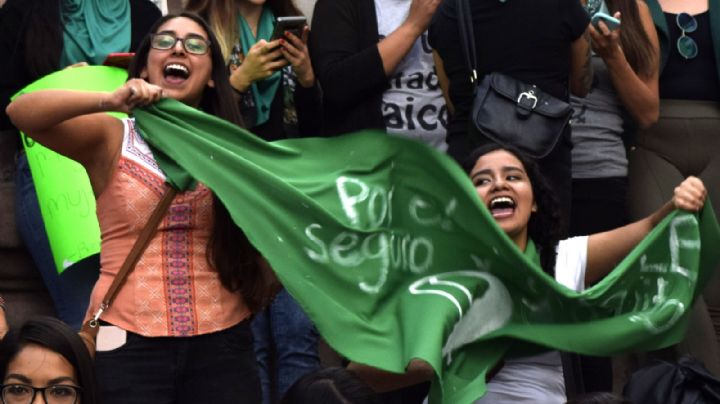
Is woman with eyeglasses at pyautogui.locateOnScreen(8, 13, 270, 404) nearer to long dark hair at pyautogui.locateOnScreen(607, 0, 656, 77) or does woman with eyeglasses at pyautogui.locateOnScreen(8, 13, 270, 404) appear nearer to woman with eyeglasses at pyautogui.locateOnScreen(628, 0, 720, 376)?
long dark hair at pyautogui.locateOnScreen(607, 0, 656, 77)

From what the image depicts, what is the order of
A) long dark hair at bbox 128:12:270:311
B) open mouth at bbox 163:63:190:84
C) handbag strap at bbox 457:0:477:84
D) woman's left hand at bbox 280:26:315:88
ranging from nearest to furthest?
1. long dark hair at bbox 128:12:270:311
2. open mouth at bbox 163:63:190:84
3. handbag strap at bbox 457:0:477:84
4. woman's left hand at bbox 280:26:315:88

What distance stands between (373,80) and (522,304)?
6.18 feet

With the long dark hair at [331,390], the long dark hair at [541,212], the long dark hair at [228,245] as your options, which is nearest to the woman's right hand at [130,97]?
the long dark hair at [228,245]

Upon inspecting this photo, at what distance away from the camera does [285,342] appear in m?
7.23

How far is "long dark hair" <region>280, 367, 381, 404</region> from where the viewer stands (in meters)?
5.41

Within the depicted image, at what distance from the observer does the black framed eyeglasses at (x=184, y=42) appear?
6.07 meters

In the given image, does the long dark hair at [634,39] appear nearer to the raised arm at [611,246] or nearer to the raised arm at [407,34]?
the raised arm at [407,34]

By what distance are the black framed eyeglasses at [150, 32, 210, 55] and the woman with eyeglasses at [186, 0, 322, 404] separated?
1152 mm

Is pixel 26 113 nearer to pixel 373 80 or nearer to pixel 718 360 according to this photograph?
pixel 373 80

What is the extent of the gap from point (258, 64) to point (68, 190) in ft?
2.99

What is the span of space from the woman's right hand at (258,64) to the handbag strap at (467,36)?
0.75 meters

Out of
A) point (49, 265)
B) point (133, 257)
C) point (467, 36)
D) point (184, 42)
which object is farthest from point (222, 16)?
point (133, 257)

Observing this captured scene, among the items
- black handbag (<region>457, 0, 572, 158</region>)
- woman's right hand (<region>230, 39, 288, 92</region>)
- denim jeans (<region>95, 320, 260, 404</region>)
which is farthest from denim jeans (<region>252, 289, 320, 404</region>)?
denim jeans (<region>95, 320, 260, 404</region>)

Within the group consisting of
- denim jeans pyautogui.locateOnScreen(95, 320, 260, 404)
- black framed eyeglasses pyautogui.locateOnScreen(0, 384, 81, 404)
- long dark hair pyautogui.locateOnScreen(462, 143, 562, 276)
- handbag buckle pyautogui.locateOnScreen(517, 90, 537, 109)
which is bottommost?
black framed eyeglasses pyautogui.locateOnScreen(0, 384, 81, 404)
